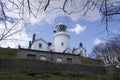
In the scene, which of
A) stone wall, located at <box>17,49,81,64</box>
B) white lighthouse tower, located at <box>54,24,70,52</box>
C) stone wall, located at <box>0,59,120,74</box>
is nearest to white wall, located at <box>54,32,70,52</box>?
white lighthouse tower, located at <box>54,24,70,52</box>

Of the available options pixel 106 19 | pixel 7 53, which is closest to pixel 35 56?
pixel 7 53

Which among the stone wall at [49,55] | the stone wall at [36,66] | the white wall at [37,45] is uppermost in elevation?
the white wall at [37,45]

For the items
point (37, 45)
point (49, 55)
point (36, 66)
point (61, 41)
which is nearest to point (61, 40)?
point (61, 41)

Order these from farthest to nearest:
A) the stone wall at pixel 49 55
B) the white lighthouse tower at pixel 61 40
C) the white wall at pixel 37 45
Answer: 1. the white lighthouse tower at pixel 61 40
2. the white wall at pixel 37 45
3. the stone wall at pixel 49 55

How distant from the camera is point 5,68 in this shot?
839 inches

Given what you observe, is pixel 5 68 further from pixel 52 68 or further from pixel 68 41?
pixel 68 41

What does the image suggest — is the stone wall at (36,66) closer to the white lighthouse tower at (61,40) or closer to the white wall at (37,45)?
Result: the white wall at (37,45)

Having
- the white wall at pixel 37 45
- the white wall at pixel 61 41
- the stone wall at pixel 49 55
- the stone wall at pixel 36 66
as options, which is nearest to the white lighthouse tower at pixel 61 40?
the white wall at pixel 61 41

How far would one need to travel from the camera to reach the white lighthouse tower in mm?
42312

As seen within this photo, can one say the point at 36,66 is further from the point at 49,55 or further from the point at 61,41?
the point at 61,41

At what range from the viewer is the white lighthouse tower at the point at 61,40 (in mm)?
42312

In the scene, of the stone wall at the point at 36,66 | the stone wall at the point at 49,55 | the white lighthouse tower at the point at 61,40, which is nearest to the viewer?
the stone wall at the point at 36,66

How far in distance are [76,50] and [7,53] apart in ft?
55.7

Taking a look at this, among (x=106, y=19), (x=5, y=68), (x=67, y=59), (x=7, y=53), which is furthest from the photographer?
(x=67, y=59)
